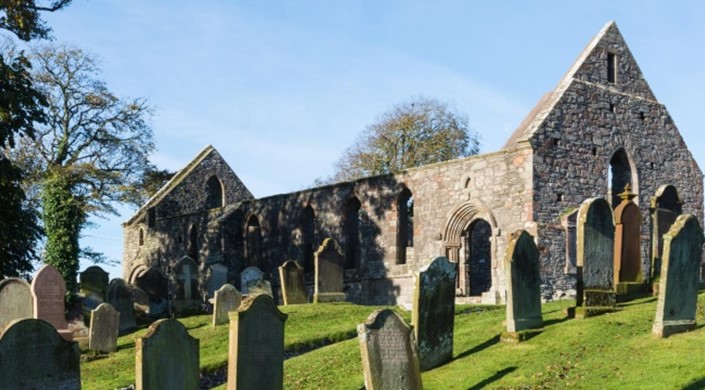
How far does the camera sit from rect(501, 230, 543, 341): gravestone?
15.5 metres

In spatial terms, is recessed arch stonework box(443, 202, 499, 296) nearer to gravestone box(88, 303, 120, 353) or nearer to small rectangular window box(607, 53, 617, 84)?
small rectangular window box(607, 53, 617, 84)

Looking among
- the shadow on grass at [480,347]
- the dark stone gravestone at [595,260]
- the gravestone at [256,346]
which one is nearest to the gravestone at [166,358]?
the gravestone at [256,346]

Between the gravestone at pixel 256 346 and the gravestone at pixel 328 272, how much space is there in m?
11.5

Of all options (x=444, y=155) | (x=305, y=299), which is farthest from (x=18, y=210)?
(x=444, y=155)

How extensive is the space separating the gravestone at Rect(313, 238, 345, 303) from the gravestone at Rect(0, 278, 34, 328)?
6.74 meters

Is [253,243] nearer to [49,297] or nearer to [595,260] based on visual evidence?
[49,297]

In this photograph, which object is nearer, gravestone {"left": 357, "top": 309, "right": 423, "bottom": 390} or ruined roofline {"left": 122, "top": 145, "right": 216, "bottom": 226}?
gravestone {"left": 357, "top": 309, "right": 423, "bottom": 390}

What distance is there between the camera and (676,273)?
14.2m

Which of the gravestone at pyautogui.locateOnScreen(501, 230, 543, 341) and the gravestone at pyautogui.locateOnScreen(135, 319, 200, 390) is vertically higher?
the gravestone at pyautogui.locateOnScreen(501, 230, 543, 341)

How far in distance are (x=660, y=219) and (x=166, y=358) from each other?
13.1 meters

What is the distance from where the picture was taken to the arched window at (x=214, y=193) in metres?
43.9

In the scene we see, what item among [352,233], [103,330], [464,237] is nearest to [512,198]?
[464,237]

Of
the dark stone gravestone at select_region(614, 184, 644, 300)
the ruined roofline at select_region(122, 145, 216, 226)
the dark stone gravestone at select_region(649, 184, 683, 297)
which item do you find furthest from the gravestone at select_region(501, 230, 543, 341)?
the ruined roofline at select_region(122, 145, 216, 226)

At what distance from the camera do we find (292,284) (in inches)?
1002
